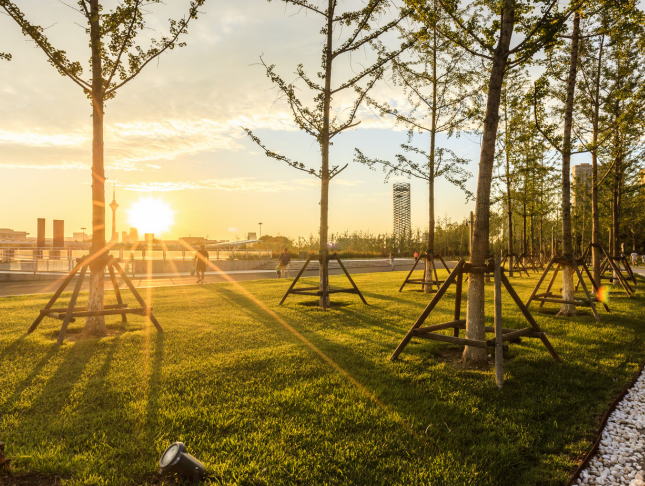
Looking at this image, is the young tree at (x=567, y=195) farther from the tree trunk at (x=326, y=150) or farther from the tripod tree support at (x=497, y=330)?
the tree trunk at (x=326, y=150)

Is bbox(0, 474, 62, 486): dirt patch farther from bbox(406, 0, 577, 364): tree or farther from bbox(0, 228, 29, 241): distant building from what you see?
bbox(0, 228, 29, 241): distant building

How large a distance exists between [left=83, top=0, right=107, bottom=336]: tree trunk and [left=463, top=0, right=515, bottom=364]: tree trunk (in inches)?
252

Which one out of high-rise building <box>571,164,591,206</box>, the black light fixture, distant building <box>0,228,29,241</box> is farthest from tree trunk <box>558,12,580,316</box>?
distant building <box>0,228,29,241</box>

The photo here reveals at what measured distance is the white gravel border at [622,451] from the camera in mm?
2937

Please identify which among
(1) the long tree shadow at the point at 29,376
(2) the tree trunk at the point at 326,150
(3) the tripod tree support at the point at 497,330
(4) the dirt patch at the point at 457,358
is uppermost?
(2) the tree trunk at the point at 326,150

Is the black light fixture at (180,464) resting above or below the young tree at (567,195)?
below

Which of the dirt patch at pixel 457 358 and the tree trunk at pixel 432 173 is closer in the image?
the dirt patch at pixel 457 358

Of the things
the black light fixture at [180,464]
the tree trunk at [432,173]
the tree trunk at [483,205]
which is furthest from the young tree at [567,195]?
the black light fixture at [180,464]

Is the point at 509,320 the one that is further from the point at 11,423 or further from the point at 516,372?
the point at 11,423

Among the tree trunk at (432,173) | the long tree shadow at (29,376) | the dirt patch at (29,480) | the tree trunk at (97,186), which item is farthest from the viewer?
the tree trunk at (432,173)

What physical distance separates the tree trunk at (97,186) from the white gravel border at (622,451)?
744cm

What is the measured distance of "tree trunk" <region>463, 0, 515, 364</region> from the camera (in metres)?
5.49

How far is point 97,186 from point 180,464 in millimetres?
6116

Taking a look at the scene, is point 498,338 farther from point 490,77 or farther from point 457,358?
point 490,77
